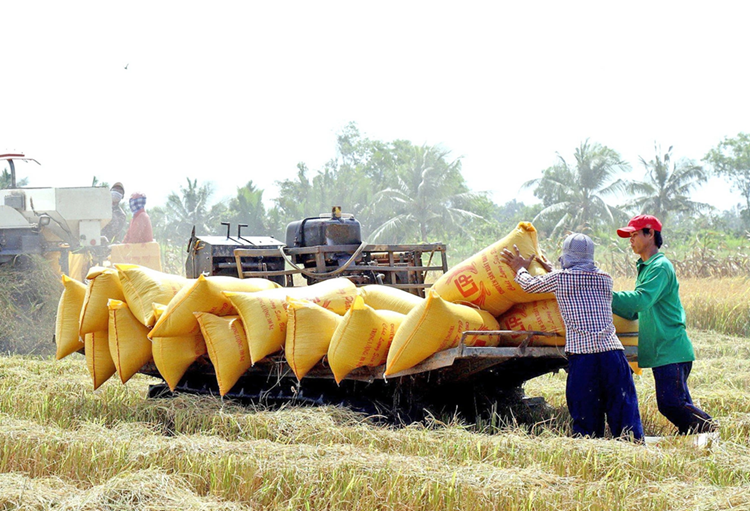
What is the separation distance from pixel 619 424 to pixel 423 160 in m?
30.3

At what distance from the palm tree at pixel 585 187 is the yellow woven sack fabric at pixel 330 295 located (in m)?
28.5

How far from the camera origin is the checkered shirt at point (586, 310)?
165 inches

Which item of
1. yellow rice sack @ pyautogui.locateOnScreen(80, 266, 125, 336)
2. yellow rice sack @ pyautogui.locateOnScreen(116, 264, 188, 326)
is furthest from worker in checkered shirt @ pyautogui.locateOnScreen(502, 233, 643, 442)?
yellow rice sack @ pyautogui.locateOnScreen(80, 266, 125, 336)

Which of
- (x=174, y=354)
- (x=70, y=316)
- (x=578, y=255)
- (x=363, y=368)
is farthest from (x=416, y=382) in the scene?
(x=70, y=316)

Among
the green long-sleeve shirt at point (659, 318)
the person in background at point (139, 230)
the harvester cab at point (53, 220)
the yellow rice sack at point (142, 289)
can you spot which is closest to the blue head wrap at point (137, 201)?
the person in background at point (139, 230)

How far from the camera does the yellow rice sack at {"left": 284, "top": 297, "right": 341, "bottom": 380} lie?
462 cm

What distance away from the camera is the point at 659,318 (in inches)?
181

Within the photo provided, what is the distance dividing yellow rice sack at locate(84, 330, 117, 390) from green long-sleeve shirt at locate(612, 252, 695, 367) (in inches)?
134

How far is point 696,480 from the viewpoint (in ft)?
11.3

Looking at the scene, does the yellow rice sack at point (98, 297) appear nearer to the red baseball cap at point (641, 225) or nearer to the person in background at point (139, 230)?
the red baseball cap at point (641, 225)

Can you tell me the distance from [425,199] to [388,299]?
1115 inches

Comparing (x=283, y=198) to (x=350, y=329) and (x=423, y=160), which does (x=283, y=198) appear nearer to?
(x=423, y=160)

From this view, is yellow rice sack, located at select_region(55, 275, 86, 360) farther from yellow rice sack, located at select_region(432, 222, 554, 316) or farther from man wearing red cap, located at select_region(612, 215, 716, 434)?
man wearing red cap, located at select_region(612, 215, 716, 434)

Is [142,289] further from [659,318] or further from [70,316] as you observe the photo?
[659,318]
